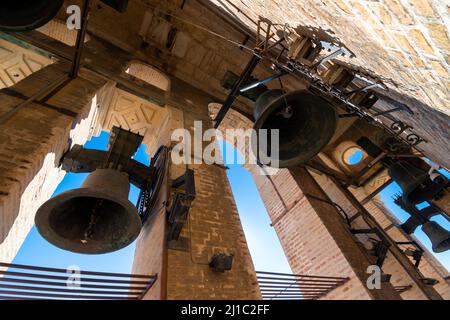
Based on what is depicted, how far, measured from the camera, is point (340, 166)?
8828 millimetres

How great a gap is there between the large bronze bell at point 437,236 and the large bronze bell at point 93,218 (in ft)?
21.9

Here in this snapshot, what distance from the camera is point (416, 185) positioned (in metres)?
5.61

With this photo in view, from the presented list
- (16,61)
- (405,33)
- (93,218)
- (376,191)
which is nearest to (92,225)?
(93,218)

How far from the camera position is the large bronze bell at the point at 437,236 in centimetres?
557

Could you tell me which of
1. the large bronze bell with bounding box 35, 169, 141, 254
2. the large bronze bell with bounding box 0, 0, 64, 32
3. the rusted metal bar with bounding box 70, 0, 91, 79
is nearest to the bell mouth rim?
the large bronze bell with bounding box 35, 169, 141, 254

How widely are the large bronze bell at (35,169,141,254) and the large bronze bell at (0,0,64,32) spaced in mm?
1873

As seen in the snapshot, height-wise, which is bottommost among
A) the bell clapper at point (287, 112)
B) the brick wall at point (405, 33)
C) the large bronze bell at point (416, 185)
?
the large bronze bell at point (416, 185)

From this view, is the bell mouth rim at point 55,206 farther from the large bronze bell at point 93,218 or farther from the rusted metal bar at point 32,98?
the rusted metal bar at point 32,98

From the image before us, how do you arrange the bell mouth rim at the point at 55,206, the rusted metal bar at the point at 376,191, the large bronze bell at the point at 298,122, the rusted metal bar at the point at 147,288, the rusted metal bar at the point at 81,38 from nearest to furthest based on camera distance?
the bell mouth rim at the point at 55,206 → the rusted metal bar at the point at 147,288 → the large bronze bell at the point at 298,122 → the rusted metal bar at the point at 81,38 → the rusted metal bar at the point at 376,191

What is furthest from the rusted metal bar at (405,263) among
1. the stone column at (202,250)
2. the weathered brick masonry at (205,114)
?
the stone column at (202,250)

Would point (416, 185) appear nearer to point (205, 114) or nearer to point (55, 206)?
point (205, 114)

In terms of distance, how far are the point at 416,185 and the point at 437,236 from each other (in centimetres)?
136

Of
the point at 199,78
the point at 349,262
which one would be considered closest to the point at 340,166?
the point at 349,262

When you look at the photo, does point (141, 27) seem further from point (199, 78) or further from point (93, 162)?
point (93, 162)
